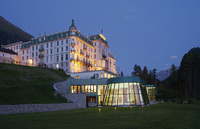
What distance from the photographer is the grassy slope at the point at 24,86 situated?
37094 millimetres

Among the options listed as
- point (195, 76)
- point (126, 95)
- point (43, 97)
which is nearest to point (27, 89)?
point (43, 97)

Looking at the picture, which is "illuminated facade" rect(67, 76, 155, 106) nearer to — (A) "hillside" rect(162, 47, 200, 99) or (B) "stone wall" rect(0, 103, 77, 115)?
(B) "stone wall" rect(0, 103, 77, 115)

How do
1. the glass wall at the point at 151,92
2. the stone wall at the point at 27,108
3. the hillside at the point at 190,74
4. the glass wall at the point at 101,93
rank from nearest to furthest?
the stone wall at the point at 27,108, the glass wall at the point at 101,93, the glass wall at the point at 151,92, the hillside at the point at 190,74

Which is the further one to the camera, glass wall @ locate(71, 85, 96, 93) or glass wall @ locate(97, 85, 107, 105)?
glass wall @ locate(71, 85, 96, 93)

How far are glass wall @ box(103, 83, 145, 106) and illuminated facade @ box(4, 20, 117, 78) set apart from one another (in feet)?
85.7

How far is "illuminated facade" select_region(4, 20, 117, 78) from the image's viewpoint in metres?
82.7

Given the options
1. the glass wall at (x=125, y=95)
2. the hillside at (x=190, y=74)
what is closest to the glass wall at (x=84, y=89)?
the glass wall at (x=125, y=95)

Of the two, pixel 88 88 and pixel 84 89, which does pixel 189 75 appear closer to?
pixel 88 88

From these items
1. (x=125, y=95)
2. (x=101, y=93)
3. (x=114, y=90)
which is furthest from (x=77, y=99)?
(x=125, y=95)

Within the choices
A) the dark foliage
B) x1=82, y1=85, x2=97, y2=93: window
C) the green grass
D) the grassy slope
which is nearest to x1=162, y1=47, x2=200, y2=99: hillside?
the dark foliage

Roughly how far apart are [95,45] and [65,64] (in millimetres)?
22462

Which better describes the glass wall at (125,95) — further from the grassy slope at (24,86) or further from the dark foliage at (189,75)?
the dark foliage at (189,75)

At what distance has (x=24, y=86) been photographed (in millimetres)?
43938

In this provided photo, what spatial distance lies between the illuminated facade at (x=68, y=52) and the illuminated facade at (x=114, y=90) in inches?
750
